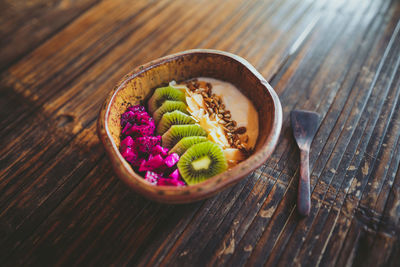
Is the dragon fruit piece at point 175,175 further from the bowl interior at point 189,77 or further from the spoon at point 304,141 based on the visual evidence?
the spoon at point 304,141

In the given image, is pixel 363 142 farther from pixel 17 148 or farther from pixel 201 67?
pixel 17 148

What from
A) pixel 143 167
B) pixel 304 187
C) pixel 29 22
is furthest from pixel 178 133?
pixel 29 22

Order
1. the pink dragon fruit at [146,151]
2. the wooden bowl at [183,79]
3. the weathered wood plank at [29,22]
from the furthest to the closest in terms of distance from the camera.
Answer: the weathered wood plank at [29,22]
the pink dragon fruit at [146,151]
the wooden bowl at [183,79]

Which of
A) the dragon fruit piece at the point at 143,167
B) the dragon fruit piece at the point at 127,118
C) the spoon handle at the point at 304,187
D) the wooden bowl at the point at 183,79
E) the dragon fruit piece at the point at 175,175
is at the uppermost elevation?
the wooden bowl at the point at 183,79

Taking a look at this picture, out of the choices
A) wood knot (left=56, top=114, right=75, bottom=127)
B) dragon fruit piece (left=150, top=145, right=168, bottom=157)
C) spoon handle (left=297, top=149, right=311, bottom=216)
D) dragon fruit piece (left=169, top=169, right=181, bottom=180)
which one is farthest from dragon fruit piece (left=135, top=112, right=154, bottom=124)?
spoon handle (left=297, top=149, right=311, bottom=216)

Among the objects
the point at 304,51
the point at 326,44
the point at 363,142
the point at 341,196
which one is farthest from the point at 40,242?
the point at 326,44

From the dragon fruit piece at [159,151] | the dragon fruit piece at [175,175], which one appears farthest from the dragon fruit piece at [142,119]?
the dragon fruit piece at [175,175]

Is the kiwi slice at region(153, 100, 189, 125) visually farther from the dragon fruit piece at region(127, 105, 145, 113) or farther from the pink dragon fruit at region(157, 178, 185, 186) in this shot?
the pink dragon fruit at region(157, 178, 185, 186)
